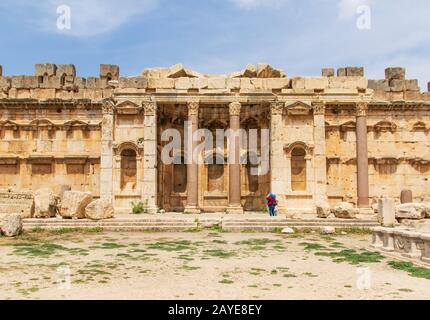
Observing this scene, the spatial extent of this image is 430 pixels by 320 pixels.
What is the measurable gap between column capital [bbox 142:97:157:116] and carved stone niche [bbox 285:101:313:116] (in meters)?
7.81

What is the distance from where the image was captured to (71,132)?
26531 millimetres

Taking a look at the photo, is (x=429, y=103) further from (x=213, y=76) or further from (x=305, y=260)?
(x=305, y=260)

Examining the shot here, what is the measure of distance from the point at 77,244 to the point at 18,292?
19.4 feet

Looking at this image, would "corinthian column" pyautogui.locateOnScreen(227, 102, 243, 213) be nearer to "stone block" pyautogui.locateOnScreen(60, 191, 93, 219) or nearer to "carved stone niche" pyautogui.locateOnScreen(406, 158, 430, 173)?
"stone block" pyautogui.locateOnScreen(60, 191, 93, 219)

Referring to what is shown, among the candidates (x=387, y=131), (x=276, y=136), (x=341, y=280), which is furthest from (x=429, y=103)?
(x=341, y=280)

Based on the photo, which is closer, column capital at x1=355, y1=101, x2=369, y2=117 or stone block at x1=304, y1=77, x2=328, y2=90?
stone block at x1=304, y1=77, x2=328, y2=90

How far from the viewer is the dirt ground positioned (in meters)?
6.36

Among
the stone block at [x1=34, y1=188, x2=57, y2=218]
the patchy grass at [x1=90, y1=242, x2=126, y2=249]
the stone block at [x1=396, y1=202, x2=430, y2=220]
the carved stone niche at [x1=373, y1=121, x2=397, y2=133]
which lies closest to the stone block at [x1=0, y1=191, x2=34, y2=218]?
the stone block at [x1=34, y1=188, x2=57, y2=218]

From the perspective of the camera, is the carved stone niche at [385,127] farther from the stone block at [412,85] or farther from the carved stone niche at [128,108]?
the carved stone niche at [128,108]

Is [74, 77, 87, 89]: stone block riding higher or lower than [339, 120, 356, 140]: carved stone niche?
higher

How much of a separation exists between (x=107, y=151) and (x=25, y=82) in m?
9.20

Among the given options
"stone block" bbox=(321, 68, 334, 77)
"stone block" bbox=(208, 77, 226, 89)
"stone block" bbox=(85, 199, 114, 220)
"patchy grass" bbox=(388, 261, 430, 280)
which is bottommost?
"patchy grass" bbox=(388, 261, 430, 280)

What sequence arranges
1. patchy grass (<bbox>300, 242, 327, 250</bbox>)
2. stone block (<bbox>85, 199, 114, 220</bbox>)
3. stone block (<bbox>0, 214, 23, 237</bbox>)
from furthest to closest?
stone block (<bbox>85, 199, 114, 220</bbox>) → stone block (<bbox>0, 214, 23, 237</bbox>) → patchy grass (<bbox>300, 242, 327, 250</bbox>)

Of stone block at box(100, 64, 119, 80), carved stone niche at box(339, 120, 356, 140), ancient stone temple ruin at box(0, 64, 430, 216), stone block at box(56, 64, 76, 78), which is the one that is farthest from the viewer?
stone block at box(100, 64, 119, 80)
